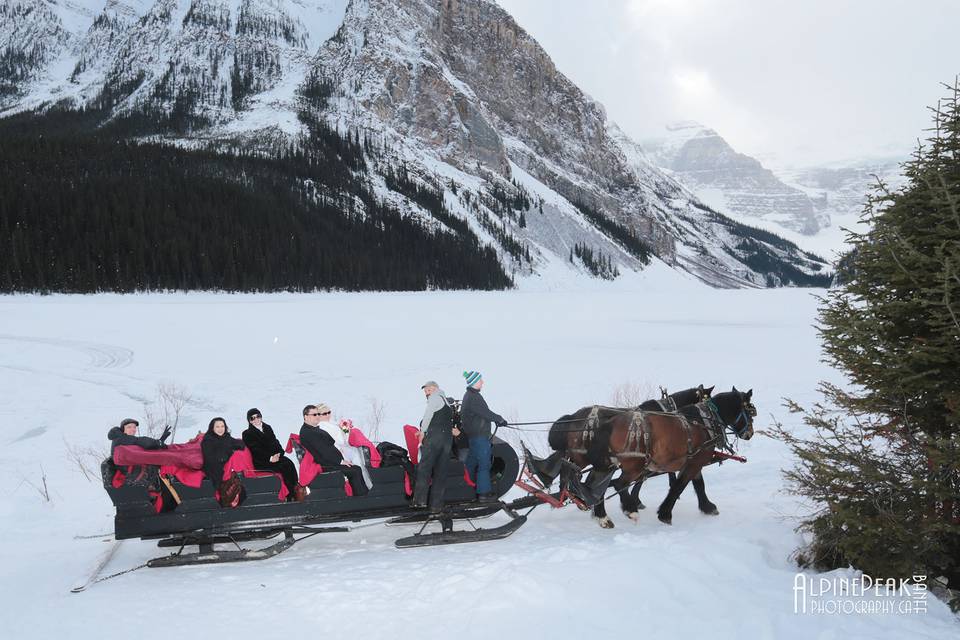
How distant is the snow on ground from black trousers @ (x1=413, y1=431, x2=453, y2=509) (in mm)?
627

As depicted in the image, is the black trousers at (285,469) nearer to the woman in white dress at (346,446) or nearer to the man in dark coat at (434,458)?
the woman in white dress at (346,446)

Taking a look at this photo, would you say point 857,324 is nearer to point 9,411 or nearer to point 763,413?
point 763,413

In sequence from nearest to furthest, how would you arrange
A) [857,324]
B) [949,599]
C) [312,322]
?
1. [949,599]
2. [857,324]
3. [312,322]

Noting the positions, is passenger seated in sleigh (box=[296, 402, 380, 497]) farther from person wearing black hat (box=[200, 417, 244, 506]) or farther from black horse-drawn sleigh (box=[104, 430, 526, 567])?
person wearing black hat (box=[200, 417, 244, 506])

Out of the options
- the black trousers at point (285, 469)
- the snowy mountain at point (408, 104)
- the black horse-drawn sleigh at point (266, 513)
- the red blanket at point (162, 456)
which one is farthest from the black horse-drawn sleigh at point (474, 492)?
the snowy mountain at point (408, 104)

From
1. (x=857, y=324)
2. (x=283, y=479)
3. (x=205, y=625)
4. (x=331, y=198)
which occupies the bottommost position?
(x=205, y=625)

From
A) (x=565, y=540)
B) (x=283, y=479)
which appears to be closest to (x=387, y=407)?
(x=283, y=479)

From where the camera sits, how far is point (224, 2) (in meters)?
171

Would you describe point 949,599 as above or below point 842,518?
below

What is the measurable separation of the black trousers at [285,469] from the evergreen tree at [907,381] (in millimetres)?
5621

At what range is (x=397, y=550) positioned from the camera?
6.50m

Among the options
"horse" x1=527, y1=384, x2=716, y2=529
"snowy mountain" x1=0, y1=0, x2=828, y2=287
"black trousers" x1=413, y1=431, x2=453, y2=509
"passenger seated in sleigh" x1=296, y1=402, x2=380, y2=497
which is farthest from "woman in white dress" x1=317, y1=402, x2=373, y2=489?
"snowy mountain" x1=0, y1=0, x2=828, y2=287

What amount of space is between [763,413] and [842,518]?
9.70m

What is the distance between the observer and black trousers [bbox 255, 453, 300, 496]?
22.1ft
